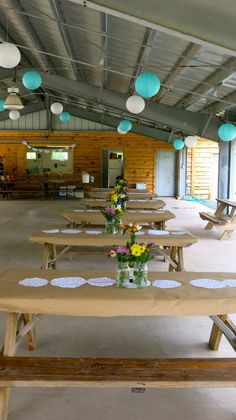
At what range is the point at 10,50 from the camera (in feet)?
18.7

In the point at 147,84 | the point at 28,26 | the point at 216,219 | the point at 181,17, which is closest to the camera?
the point at 181,17

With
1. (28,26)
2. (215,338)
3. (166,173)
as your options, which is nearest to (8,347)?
(215,338)

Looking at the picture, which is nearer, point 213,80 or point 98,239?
point 98,239

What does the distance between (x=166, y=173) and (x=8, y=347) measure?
1735cm

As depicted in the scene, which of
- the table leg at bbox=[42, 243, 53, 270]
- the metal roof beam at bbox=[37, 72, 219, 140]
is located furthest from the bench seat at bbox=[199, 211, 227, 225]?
the table leg at bbox=[42, 243, 53, 270]

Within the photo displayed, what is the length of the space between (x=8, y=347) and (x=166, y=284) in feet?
3.31

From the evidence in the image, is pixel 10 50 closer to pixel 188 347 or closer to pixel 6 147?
pixel 188 347

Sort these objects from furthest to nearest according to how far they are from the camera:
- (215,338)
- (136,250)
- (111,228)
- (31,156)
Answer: (31,156)
(111,228)
(215,338)
(136,250)

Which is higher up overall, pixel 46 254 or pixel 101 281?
pixel 101 281

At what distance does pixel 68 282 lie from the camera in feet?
9.39

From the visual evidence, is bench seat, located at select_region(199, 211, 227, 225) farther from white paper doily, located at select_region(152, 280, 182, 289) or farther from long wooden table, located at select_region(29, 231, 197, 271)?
white paper doily, located at select_region(152, 280, 182, 289)

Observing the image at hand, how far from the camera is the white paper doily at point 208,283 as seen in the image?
2.83 meters

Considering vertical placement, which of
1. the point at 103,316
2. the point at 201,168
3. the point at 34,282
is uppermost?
the point at 201,168

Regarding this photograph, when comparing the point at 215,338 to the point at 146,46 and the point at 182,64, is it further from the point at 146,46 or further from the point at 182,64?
the point at 182,64
